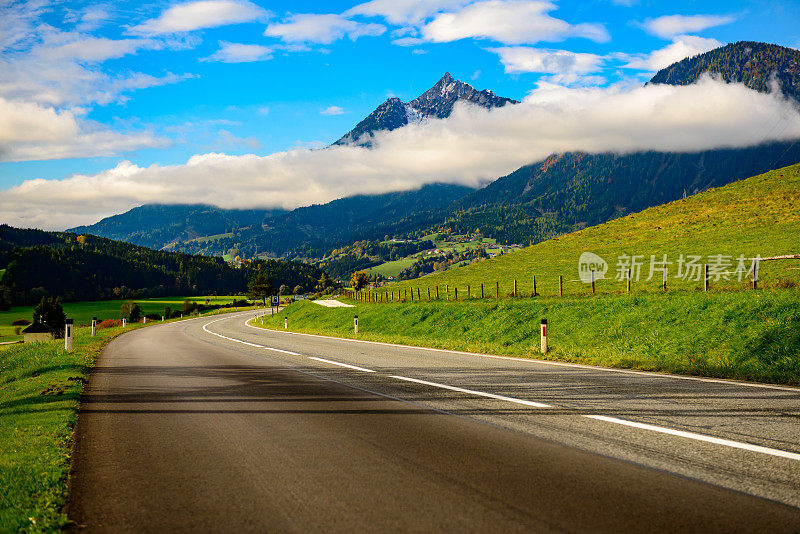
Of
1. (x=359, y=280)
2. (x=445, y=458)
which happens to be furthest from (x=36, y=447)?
(x=359, y=280)

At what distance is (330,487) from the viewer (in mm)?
4992

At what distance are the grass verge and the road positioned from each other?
10.2ft

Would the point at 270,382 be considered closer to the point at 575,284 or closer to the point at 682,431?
the point at 682,431

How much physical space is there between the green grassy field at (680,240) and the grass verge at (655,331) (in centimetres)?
1535

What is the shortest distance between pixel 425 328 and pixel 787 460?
2440cm

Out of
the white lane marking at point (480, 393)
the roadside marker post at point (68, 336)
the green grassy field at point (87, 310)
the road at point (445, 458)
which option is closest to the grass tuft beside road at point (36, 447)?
the road at point (445, 458)

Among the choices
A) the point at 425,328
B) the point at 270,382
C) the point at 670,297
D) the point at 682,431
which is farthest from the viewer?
the point at 425,328

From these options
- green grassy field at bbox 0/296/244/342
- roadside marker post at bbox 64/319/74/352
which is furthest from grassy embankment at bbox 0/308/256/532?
green grassy field at bbox 0/296/244/342

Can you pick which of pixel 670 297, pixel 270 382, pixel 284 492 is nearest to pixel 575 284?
pixel 670 297

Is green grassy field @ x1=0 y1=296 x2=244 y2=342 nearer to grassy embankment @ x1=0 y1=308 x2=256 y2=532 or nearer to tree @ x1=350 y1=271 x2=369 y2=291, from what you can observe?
tree @ x1=350 y1=271 x2=369 y2=291

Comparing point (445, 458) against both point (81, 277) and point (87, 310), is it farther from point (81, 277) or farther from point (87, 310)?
point (81, 277)

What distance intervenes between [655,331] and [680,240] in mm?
52842

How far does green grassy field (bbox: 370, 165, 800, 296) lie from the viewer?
47.2 metres

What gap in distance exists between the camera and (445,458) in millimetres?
5777
